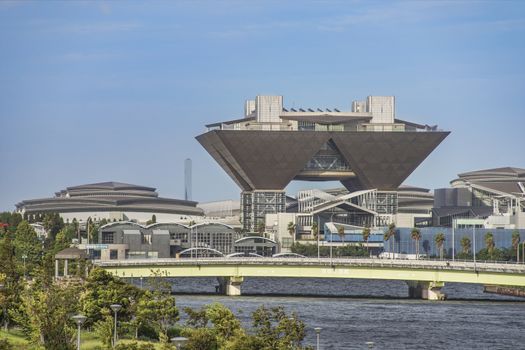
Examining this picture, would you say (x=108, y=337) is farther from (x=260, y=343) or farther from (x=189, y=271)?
(x=189, y=271)

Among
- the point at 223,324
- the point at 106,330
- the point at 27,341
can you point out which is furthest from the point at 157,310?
the point at 27,341

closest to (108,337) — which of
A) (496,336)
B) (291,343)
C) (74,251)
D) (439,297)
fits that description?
Answer: (291,343)

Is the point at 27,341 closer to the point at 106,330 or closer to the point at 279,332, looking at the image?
the point at 106,330

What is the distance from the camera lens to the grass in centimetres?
9550

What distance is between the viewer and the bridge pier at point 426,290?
605 feet

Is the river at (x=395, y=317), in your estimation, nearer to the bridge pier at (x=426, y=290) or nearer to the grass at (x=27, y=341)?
the bridge pier at (x=426, y=290)

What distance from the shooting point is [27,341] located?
99.0 meters

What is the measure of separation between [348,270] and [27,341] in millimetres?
97872

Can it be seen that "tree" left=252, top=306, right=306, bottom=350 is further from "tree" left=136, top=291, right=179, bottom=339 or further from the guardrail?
the guardrail

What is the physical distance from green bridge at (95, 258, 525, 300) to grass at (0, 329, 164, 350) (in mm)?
73872

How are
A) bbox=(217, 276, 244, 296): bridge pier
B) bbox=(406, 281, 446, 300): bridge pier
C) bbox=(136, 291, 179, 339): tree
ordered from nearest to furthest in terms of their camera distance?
bbox=(136, 291, 179, 339): tree, bbox=(406, 281, 446, 300): bridge pier, bbox=(217, 276, 244, 296): bridge pier

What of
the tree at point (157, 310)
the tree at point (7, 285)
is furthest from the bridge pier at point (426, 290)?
the tree at point (157, 310)

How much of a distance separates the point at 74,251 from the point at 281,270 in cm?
3559

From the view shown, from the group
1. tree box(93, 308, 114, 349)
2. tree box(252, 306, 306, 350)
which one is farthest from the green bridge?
tree box(252, 306, 306, 350)
